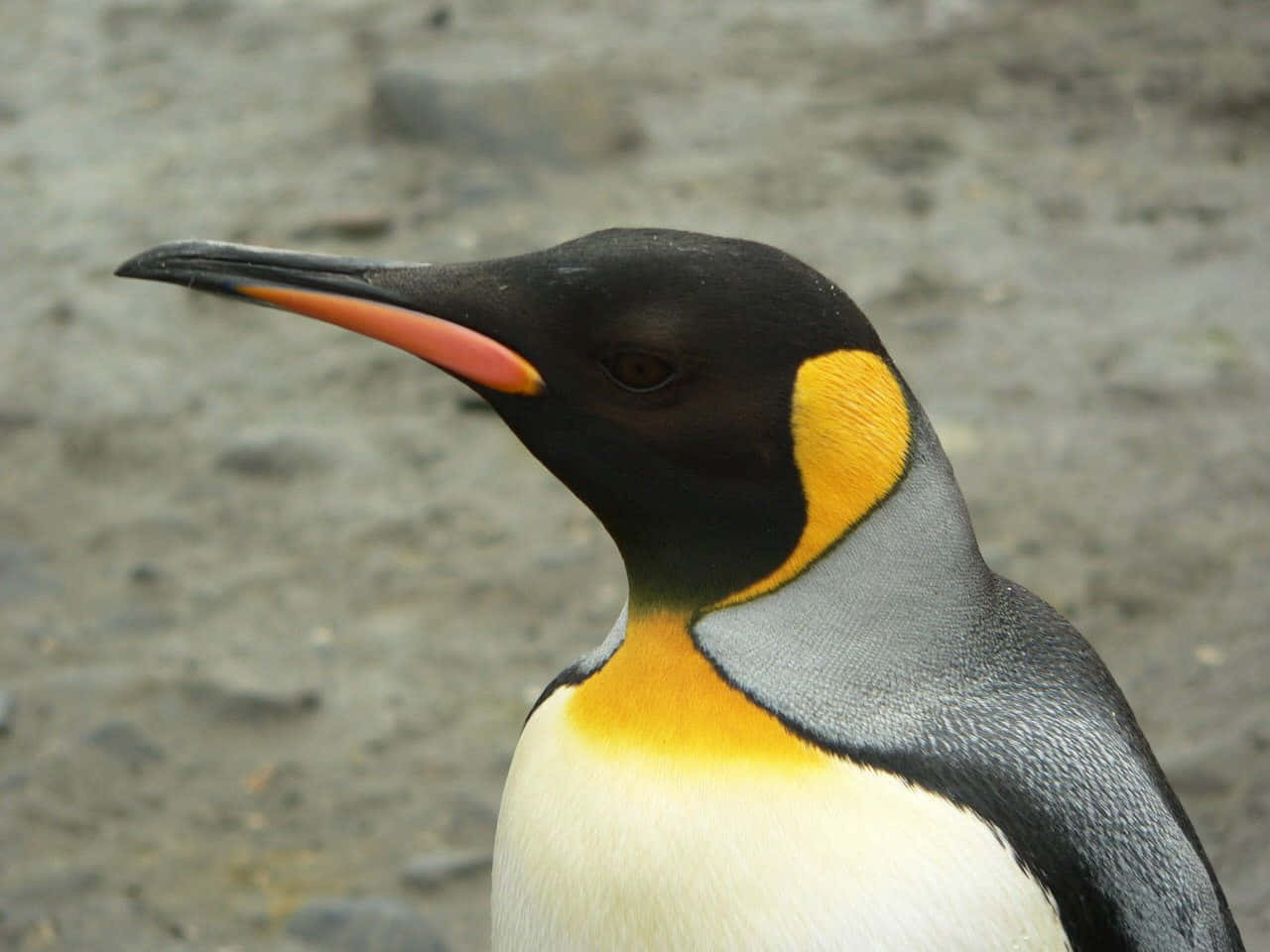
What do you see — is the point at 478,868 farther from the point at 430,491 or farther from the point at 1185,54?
the point at 1185,54

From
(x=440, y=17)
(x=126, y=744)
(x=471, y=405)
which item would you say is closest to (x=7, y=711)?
(x=126, y=744)

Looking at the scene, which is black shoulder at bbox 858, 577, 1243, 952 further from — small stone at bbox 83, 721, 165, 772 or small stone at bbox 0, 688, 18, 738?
small stone at bbox 0, 688, 18, 738

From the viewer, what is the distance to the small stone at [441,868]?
3061 millimetres

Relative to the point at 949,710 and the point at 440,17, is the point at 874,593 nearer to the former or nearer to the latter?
the point at 949,710

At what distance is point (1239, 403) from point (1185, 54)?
201 centimetres

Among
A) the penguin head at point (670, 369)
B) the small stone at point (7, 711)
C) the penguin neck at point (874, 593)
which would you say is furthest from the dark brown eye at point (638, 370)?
the small stone at point (7, 711)

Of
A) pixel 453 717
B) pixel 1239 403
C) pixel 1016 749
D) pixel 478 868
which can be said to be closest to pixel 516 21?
pixel 1239 403

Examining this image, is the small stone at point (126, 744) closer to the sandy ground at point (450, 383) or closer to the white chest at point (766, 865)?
the sandy ground at point (450, 383)

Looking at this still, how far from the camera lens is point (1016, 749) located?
69.4 inches

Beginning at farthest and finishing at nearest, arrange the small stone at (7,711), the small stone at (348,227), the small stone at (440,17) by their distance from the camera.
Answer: the small stone at (440,17), the small stone at (348,227), the small stone at (7,711)

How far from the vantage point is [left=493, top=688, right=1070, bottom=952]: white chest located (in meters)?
1.67

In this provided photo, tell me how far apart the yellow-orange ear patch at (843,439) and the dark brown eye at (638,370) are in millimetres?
128

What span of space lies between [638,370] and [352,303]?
0.93 ft

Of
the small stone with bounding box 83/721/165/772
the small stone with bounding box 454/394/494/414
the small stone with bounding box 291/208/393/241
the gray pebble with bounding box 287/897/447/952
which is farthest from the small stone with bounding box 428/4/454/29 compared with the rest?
the gray pebble with bounding box 287/897/447/952
